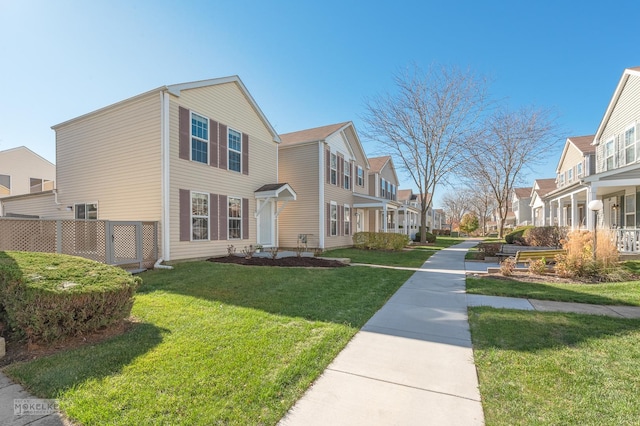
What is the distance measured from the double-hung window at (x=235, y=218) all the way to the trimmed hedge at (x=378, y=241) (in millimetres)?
7863

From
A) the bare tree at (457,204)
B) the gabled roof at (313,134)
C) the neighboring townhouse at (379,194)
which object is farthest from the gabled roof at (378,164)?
the bare tree at (457,204)

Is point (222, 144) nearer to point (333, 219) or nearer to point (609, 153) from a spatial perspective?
point (333, 219)

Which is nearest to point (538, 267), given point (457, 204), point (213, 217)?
point (213, 217)

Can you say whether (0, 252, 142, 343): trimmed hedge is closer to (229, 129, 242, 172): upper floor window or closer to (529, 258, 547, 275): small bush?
(229, 129, 242, 172): upper floor window

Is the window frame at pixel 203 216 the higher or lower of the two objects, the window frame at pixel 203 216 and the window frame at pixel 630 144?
the lower

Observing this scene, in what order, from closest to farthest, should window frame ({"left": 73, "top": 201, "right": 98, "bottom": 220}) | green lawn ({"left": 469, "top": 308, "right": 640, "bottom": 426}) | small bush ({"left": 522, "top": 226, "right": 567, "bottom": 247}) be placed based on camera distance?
green lawn ({"left": 469, "top": 308, "right": 640, "bottom": 426})
window frame ({"left": 73, "top": 201, "right": 98, "bottom": 220})
small bush ({"left": 522, "top": 226, "right": 567, "bottom": 247})

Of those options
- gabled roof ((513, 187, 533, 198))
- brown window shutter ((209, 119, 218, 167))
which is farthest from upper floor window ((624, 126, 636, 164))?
gabled roof ((513, 187, 533, 198))

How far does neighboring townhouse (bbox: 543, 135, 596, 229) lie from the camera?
16797 millimetres

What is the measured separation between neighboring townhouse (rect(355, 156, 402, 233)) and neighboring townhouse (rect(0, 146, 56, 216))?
2203cm

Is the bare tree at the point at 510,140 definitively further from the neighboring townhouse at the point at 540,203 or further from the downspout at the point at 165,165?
the downspout at the point at 165,165

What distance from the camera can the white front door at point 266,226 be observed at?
45.9ft

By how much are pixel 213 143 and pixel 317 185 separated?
6014 millimetres

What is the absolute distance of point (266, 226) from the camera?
1439 cm

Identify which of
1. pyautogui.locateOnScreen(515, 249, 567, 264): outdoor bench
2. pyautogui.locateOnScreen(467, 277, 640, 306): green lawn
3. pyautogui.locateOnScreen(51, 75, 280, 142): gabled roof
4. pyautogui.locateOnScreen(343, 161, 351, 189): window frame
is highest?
pyautogui.locateOnScreen(51, 75, 280, 142): gabled roof
